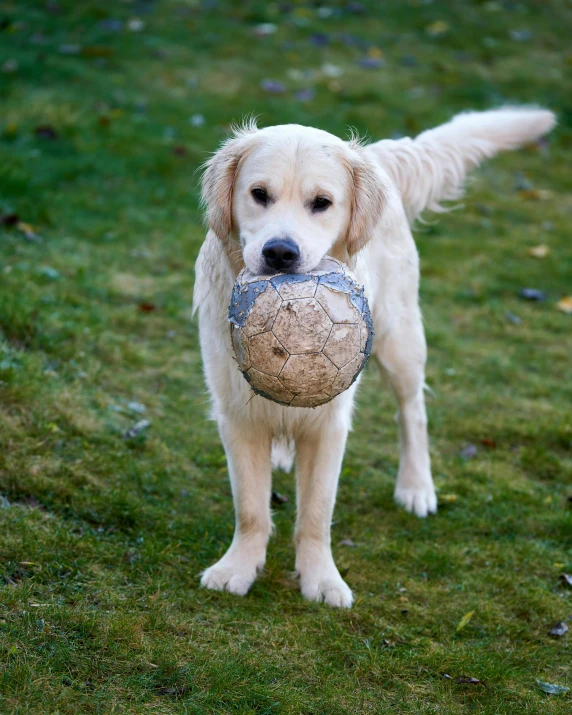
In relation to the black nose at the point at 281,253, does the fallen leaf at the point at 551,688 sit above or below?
below

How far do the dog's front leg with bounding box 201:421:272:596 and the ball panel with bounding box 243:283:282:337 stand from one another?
74cm

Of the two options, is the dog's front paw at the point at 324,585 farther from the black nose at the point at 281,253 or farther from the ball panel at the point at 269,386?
the black nose at the point at 281,253

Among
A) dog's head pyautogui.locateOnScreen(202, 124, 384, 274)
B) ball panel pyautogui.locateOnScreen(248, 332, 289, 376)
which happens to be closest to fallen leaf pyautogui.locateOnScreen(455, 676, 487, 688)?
ball panel pyautogui.locateOnScreen(248, 332, 289, 376)

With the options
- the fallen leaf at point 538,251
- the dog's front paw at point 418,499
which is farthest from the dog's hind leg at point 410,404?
the fallen leaf at point 538,251

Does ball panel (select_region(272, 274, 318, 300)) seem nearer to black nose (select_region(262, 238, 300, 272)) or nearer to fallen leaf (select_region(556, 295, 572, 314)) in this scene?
black nose (select_region(262, 238, 300, 272))

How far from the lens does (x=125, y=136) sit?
8.12m

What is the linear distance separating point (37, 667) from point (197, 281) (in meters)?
1.60

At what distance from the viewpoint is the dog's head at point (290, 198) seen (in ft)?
9.65

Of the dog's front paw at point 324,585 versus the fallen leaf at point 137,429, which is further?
the fallen leaf at point 137,429

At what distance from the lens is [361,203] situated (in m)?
3.29

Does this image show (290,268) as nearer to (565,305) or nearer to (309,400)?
(309,400)

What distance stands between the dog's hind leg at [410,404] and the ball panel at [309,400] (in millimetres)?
1421

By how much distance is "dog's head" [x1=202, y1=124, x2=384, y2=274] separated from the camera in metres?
2.94

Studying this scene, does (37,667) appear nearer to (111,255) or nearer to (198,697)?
(198,697)
